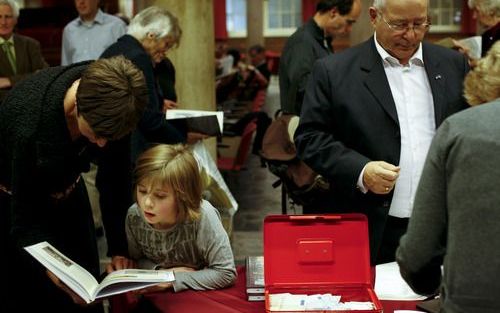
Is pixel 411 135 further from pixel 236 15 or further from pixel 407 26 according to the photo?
pixel 236 15

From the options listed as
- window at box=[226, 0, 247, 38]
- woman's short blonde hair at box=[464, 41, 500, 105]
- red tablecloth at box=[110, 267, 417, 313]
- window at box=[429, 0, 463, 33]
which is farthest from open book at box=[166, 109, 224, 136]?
window at box=[226, 0, 247, 38]

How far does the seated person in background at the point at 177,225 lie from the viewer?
8.03ft

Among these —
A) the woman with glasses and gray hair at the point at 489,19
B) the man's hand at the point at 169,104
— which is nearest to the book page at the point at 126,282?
the man's hand at the point at 169,104

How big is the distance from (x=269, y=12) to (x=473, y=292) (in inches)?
959

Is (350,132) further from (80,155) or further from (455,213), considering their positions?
(455,213)

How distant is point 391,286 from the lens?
2250mm

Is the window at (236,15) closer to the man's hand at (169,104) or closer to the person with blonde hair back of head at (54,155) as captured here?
the man's hand at (169,104)

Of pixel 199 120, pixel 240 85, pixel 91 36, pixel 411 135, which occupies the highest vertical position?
pixel 91 36

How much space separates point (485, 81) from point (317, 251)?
851 millimetres

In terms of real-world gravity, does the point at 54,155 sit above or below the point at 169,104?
above

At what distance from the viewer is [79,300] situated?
2240 mm

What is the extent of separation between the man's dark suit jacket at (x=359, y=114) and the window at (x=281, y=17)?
2237cm

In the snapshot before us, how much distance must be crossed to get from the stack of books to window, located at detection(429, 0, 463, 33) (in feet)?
72.1

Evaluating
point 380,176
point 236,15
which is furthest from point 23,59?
point 236,15
